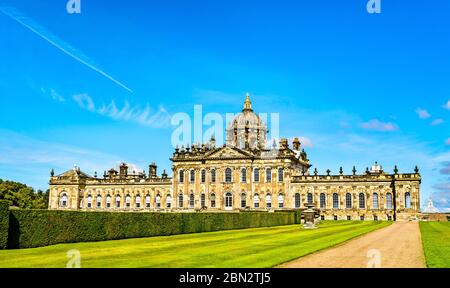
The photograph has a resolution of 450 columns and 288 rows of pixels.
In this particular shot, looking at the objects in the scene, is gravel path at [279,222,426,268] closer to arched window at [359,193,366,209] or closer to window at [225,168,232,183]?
arched window at [359,193,366,209]

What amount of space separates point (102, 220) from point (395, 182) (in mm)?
52071

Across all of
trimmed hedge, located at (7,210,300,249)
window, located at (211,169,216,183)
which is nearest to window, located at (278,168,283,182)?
window, located at (211,169,216,183)

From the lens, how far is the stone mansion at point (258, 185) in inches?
2768

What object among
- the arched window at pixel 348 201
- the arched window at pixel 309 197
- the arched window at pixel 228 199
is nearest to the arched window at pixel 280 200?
the arched window at pixel 309 197

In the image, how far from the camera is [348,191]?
7219 cm

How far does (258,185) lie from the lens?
243ft

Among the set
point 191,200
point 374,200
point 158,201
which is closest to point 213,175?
point 191,200

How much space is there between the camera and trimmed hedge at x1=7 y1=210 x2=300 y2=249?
21.5m

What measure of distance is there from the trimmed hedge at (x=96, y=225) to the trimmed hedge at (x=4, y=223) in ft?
1.78

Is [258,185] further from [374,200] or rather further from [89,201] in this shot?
[89,201]

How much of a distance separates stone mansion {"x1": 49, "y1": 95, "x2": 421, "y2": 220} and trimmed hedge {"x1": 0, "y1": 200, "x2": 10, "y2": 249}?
52949mm

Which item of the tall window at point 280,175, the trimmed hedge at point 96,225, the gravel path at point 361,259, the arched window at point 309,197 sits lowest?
the gravel path at point 361,259

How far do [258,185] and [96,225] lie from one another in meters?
49.8

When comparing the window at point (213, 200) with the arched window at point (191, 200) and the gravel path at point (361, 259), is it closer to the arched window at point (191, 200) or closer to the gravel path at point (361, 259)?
the arched window at point (191, 200)
